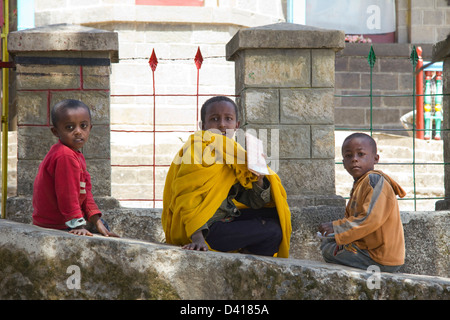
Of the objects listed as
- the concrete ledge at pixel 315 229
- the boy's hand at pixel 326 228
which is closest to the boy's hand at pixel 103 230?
the concrete ledge at pixel 315 229

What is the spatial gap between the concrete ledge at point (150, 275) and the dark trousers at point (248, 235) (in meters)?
0.46

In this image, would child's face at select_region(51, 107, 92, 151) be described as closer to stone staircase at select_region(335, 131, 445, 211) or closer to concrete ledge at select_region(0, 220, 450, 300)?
concrete ledge at select_region(0, 220, 450, 300)

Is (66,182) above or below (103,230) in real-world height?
above

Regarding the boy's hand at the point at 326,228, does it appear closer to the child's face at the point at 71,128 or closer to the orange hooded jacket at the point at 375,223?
the orange hooded jacket at the point at 375,223

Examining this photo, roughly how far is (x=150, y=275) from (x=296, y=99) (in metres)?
2.09

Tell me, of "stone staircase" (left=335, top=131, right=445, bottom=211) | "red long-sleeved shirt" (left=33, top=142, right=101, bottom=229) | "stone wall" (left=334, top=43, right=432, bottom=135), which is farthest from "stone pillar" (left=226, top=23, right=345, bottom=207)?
"stone wall" (left=334, top=43, right=432, bottom=135)

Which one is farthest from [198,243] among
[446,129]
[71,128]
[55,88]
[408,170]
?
[408,170]

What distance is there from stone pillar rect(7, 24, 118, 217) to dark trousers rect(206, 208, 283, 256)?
4.47 ft

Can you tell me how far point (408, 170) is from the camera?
7660mm

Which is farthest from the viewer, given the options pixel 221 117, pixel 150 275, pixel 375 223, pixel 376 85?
pixel 376 85

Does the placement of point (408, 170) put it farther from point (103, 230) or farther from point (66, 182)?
point (66, 182)

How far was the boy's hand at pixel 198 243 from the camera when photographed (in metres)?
2.91

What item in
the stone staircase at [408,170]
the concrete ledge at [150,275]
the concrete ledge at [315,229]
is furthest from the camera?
the stone staircase at [408,170]
